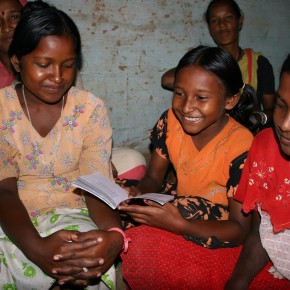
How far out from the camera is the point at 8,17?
228cm

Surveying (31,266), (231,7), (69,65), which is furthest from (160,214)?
(231,7)

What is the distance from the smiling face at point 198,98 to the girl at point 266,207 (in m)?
0.28

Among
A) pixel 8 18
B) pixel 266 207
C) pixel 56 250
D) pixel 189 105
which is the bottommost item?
pixel 56 250

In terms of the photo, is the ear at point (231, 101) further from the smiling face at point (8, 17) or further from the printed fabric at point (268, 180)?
the smiling face at point (8, 17)

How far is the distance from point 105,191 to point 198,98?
0.67 metres

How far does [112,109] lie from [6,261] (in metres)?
1.88

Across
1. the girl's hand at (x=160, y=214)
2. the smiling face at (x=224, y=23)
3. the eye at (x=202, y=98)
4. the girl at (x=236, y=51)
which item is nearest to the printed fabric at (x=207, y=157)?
the eye at (x=202, y=98)

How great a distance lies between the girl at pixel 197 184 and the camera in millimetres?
1697

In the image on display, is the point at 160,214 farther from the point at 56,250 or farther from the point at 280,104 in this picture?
the point at 280,104

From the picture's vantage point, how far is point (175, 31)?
3.25m

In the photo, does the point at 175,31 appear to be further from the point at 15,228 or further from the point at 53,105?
the point at 15,228

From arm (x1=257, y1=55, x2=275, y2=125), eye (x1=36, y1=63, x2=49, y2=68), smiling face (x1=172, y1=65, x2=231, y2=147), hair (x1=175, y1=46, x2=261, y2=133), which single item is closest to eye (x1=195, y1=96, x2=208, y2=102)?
smiling face (x1=172, y1=65, x2=231, y2=147)

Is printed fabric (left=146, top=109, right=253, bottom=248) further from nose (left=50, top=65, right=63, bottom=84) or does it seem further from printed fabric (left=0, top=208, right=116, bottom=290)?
nose (left=50, top=65, right=63, bottom=84)

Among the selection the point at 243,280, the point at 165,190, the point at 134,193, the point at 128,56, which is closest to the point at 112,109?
the point at 128,56
